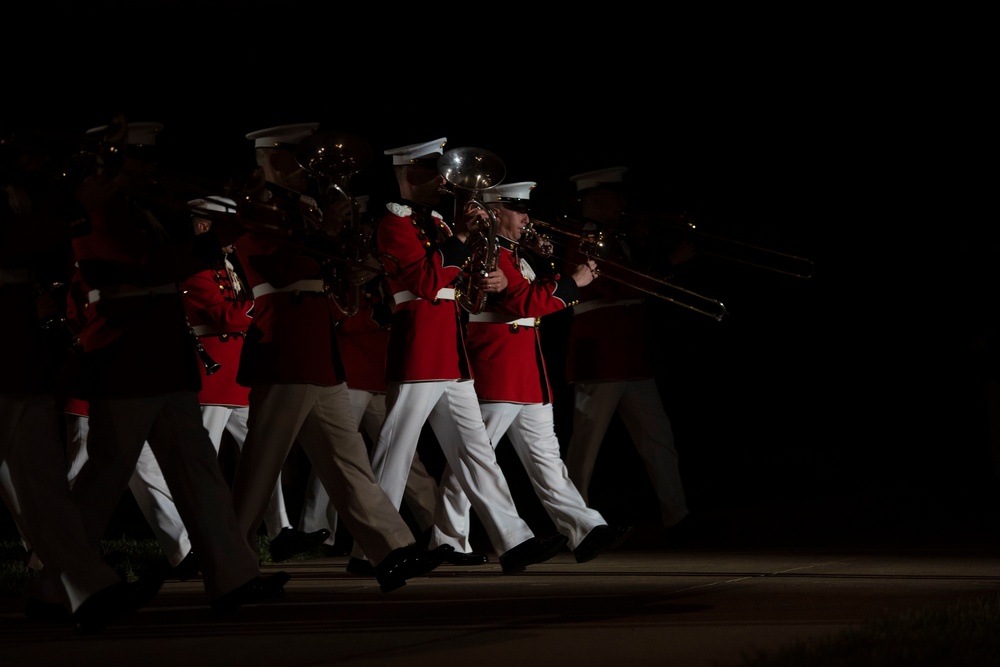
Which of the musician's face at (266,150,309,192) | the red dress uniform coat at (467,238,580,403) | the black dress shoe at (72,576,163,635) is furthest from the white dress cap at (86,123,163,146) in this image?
the red dress uniform coat at (467,238,580,403)

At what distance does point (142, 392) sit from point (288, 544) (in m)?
2.70

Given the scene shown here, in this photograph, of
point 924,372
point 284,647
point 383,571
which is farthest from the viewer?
point 924,372

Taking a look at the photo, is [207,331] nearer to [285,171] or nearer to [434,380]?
[434,380]

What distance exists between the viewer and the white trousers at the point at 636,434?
8156 millimetres

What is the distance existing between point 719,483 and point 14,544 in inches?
203

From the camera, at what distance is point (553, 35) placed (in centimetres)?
1119

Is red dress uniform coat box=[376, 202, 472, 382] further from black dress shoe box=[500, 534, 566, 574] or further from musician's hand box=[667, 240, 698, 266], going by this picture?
musician's hand box=[667, 240, 698, 266]

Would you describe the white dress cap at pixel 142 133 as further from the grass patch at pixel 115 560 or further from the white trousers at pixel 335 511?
the white trousers at pixel 335 511

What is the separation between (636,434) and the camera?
326 inches

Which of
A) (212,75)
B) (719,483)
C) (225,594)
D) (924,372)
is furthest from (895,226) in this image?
(225,594)

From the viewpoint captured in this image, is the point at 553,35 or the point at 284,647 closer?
the point at 284,647

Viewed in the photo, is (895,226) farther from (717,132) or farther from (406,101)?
(406,101)

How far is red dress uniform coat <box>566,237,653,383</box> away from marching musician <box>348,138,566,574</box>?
56.1 inches

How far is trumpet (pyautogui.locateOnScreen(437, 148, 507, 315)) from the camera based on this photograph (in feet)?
22.5
